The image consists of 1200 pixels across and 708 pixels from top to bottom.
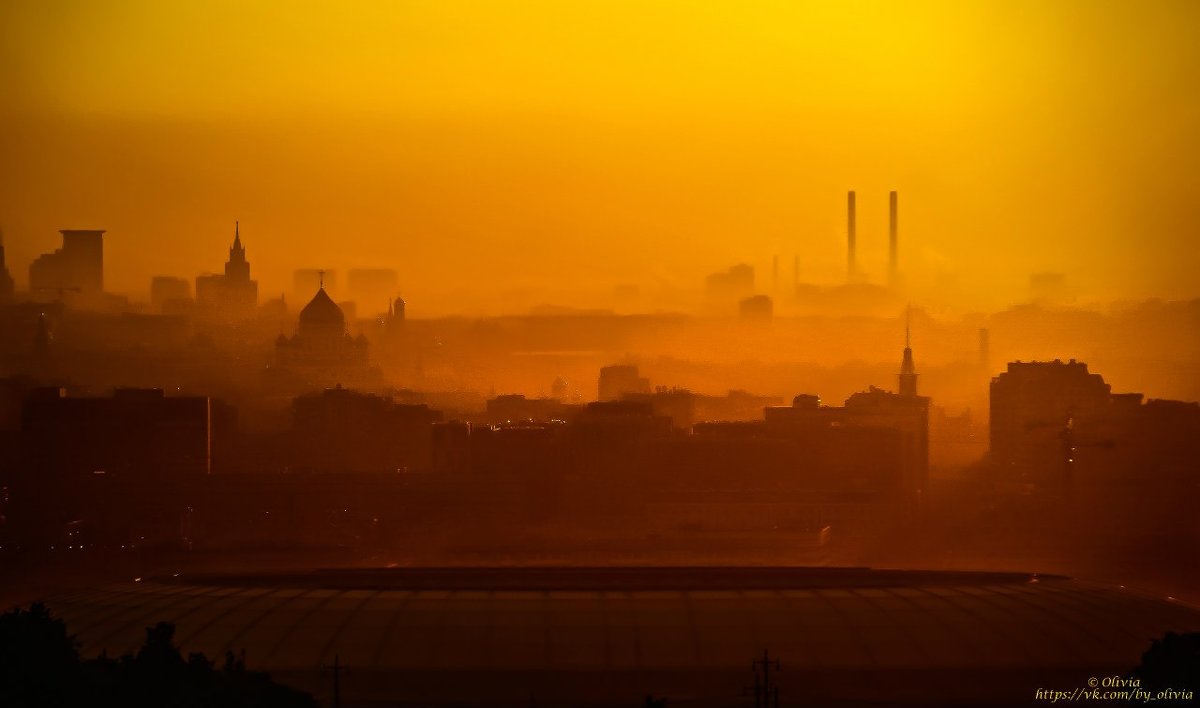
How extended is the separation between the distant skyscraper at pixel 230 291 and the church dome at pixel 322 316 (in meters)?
2.40

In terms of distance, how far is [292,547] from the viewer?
7288 centimetres

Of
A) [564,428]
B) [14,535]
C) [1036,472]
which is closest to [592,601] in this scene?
[14,535]

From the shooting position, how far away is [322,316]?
86.7 metres

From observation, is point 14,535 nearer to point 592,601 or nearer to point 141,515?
point 141,515

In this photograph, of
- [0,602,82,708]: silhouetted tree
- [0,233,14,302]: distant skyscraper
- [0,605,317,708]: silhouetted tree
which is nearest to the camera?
[0,602,82,708]: silhouetted tree

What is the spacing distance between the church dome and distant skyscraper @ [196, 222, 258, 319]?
2.40 meters

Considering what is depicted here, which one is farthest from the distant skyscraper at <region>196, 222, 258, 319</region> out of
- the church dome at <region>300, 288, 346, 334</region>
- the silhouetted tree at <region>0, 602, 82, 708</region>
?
the silhouetted tree at <region>0, 602, 82, 708</region>

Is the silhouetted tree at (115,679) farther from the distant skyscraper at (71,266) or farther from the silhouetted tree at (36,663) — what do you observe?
the distant skyscraper at (71,266)

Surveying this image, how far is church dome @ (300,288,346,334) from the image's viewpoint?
272ft

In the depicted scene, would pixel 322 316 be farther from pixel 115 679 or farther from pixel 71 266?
pixel 115 679

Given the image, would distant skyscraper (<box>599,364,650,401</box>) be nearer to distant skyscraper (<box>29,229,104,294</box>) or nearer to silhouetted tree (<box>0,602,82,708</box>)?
distant skyscraper (<box>29,229,104,294</box>)

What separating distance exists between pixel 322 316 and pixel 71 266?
13.6m

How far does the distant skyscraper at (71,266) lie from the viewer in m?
75.0

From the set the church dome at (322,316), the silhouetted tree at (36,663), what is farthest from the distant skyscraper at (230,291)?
the silhouetted tree at (36,663)
